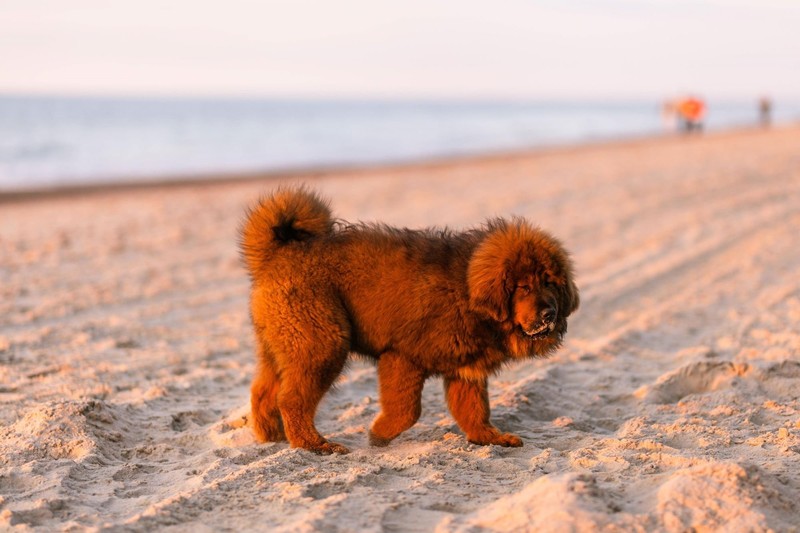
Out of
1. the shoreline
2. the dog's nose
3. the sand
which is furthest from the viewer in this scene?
the shoreline

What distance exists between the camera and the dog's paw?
473 centimetres

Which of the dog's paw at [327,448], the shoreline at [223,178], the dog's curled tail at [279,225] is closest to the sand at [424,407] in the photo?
the dog's paw at [327,448]

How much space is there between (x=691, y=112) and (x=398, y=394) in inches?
1504

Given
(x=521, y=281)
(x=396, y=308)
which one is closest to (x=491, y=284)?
(x=521, y=281)

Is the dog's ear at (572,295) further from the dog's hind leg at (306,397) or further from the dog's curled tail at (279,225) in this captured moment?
the dog's curled tail at (279,225)

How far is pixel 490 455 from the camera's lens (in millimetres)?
4633

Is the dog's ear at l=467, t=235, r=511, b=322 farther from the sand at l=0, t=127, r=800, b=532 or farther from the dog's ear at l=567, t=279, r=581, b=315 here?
the sand at l=0, t=127, r=800, b=532

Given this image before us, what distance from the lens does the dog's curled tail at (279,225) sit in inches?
190

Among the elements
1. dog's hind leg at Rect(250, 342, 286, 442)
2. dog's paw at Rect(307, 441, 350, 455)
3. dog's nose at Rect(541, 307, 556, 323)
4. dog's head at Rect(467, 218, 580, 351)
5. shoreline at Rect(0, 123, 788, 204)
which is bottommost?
dog's paw at Rect(307, 441, 350, 455)

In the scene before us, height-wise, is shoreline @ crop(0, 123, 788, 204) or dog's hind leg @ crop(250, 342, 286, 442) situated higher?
shoreline @ crop(0, 123, 788, 204)

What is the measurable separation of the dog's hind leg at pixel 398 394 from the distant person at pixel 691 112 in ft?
125

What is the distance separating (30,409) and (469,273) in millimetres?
2723

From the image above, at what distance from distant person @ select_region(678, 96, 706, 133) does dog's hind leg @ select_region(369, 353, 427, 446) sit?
38.1m

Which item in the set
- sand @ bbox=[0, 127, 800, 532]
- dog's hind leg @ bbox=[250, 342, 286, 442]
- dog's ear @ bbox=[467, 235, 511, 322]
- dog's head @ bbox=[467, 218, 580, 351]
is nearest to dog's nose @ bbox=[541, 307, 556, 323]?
dog's head @ bbox=[467, 218, 580, 351]
